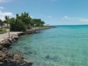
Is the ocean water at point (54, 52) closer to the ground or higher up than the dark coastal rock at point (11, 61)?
closer to the ground

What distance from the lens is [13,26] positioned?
76.6m

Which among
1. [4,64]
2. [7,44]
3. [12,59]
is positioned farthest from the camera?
[7,44]

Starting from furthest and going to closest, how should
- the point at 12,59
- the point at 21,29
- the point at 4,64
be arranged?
1. the point at 21,29
2. the point at 12,59
3. the point at 4,64

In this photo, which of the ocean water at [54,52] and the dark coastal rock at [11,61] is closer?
the dark coastal rock at [11,61]

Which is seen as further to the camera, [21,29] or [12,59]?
[21,29]

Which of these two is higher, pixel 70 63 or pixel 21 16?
pixel 21 16

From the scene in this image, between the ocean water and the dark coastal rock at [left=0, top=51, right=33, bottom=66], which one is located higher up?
the dark coastal rock at [left=0, top=51, right=33, bottom=66]

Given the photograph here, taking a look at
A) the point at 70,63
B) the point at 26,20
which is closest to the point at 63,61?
the point at 70,63

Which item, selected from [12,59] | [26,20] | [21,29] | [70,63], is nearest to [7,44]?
[12,59]

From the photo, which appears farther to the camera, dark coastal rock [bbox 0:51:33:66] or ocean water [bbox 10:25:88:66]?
ocean water [bbox 10:25:88:66]

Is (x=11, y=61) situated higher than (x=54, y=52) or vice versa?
(x=11, y=61)

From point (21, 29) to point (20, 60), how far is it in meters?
55.6

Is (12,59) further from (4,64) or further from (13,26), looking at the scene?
(13,26)

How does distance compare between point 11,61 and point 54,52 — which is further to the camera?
point 54,52
